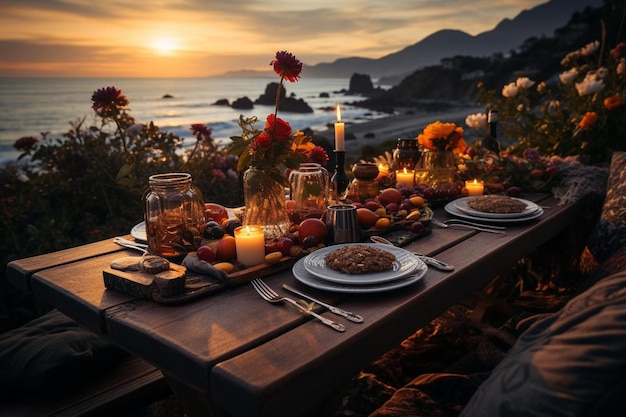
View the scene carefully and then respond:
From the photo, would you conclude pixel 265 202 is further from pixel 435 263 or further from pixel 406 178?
pixel 406 178

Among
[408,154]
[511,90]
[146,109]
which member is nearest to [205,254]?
[408,154]

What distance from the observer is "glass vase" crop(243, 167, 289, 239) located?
1579 mm

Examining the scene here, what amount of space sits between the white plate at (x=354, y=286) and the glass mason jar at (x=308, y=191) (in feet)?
1.54

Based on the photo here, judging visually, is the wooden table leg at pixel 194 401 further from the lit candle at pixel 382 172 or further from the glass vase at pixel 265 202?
the lit candle at pixel 382 172

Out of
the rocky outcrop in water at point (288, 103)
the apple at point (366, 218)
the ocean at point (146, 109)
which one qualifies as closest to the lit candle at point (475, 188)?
the apple at point (366, 218)

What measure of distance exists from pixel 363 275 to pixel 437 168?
128 cm

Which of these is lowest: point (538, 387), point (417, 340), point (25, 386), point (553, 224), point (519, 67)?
point (417, 340)

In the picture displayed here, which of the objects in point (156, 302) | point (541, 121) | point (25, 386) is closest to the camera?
point (156, 302)

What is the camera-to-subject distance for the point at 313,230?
1562mm

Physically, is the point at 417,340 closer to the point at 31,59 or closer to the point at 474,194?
the point at 474,194

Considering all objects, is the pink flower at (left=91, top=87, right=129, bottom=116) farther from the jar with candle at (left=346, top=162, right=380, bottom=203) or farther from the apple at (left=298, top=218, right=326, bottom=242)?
→ the jar with candle at (left=346, top=162, right=380, bottom=203)

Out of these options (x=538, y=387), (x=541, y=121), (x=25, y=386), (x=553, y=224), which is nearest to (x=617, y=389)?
(x=538, y=387)

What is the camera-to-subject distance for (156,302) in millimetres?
1197

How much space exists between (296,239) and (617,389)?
113 cm
